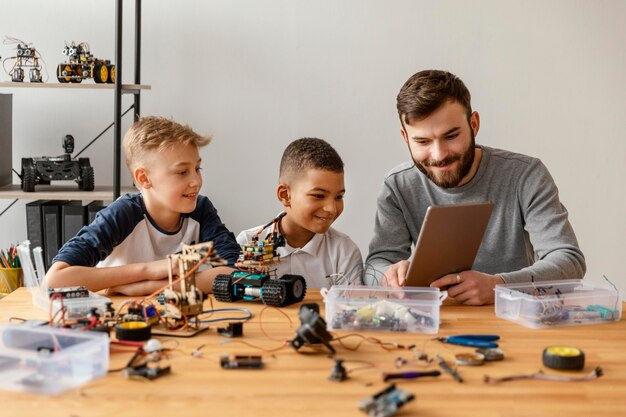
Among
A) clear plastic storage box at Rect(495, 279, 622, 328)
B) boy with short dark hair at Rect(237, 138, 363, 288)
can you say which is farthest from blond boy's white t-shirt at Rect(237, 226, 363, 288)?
clear plastic storage box at Rect(495, 279, 622, 328)

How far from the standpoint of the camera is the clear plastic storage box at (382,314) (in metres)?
1.55

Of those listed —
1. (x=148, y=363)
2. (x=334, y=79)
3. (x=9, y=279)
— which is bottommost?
(x=9, y=279)

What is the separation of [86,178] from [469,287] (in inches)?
75.3

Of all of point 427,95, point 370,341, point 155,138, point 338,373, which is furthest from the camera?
point 155,138

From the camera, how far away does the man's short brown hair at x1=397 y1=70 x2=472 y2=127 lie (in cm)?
209

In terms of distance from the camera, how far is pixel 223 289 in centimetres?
179

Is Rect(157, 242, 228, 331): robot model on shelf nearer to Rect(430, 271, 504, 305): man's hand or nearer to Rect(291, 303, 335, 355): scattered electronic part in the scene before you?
Rect(291, 303, 335, 355): scattered electronic part

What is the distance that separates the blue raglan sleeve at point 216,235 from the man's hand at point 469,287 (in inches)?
23.8

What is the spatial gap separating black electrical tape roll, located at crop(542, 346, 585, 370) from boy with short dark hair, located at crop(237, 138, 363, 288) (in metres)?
0.89

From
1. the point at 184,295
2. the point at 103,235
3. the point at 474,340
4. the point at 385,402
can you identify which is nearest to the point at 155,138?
the point at 103,235

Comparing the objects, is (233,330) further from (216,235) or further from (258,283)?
(216,235)

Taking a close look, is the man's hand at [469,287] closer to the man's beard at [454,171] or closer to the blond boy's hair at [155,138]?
the man's beard at [454,171]

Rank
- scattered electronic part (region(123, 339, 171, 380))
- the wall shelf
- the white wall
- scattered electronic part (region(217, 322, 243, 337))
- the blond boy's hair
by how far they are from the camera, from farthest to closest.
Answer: the white wall, the wall shelf, the blond boy's hair, scattered electronic part (region(217, 322, 243, 337)), scattered electronic part (region(123, 339, 171, 380))

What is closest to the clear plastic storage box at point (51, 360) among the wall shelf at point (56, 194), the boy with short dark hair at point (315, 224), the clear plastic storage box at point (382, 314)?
the clear plastic storage box at point (382, 314)
